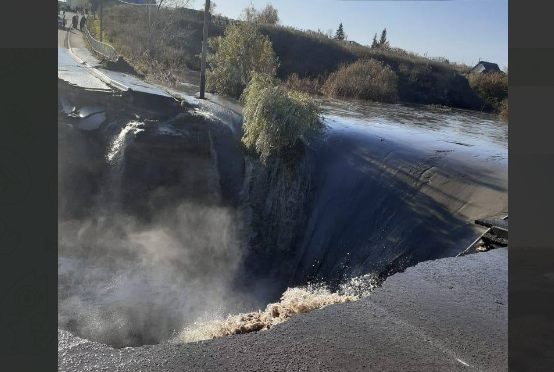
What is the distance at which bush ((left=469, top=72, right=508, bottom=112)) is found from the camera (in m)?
28.2

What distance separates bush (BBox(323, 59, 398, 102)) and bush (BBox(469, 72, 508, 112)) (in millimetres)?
6305

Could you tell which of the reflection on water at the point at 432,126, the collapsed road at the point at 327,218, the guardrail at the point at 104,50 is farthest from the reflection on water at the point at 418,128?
the guardrail at the point at 104,50

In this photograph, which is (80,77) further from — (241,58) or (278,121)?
(278,121)

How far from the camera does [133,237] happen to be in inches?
453

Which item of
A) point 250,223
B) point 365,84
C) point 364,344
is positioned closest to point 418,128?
A: point 250,223

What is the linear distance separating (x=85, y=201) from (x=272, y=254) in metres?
5.69

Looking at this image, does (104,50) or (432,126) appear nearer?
(432,126)

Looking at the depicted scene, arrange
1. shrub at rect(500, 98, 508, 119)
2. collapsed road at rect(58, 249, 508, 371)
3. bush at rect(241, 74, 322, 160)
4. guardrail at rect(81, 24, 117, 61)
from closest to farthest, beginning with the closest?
collapsed road at rect(58, 249, 508, 371) < bush at rect(241, 74, 322, 160) < guardrail at rect(81, 24, 117, 61) < shrub at rect(500, 98, 508, 119)

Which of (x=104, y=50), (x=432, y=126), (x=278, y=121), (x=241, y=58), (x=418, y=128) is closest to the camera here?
(x=278, y=121)

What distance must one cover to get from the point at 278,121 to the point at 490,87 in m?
22.6

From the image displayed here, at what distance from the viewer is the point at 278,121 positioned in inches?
443

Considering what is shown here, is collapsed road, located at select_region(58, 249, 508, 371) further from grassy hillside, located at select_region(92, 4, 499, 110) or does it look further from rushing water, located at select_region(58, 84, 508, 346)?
grassy hillside, located at select_region(92, 4, 499, 110)

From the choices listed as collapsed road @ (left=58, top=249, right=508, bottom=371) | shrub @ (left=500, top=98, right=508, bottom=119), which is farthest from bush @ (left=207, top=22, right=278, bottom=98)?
collapsed road @ (left=58, top=249, right=508, bottom=371)

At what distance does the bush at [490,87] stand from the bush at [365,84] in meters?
6.31
